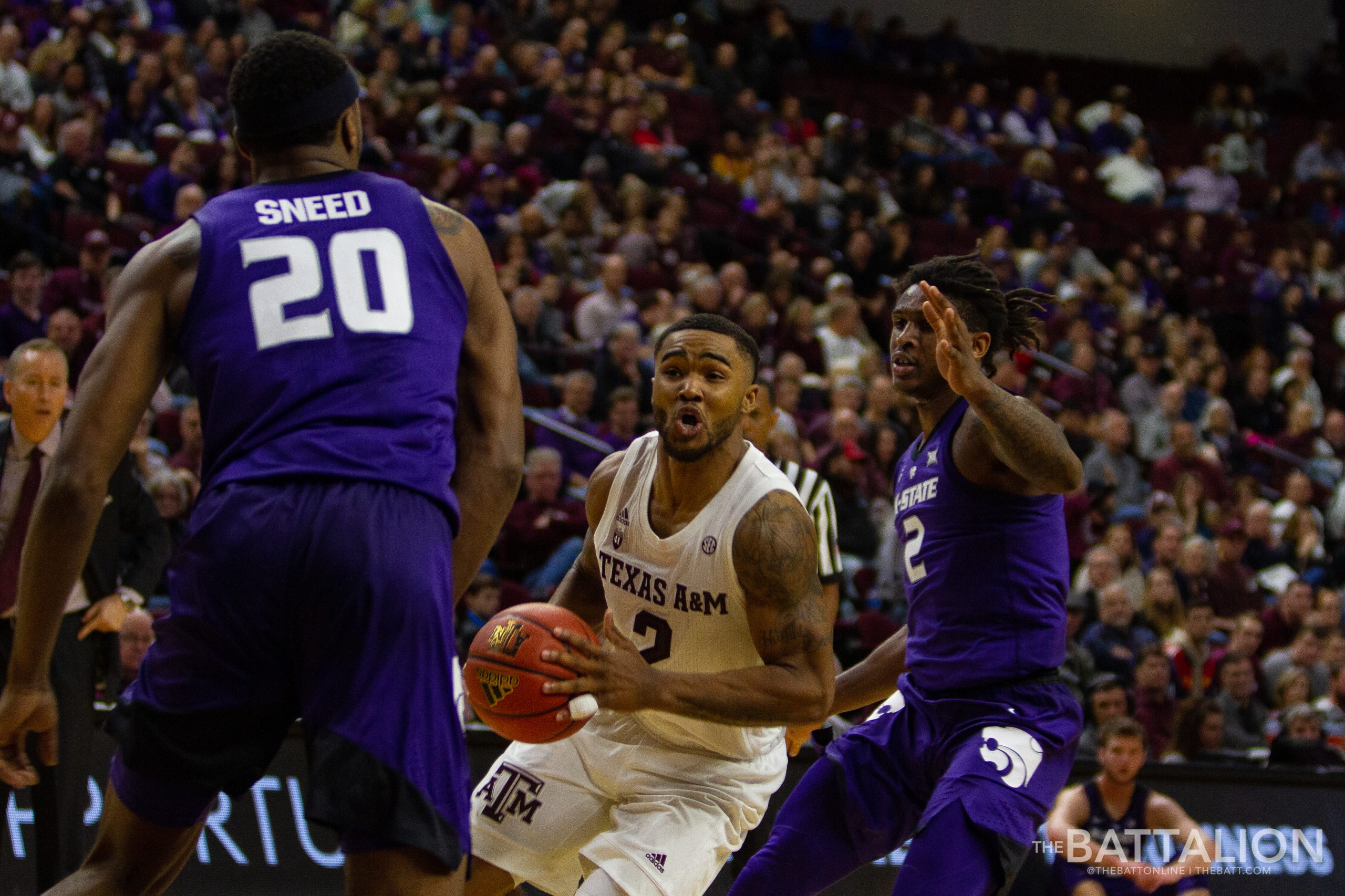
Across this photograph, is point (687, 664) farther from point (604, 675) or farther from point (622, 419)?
point (622, 419)

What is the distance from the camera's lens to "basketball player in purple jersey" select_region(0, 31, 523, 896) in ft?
8.18

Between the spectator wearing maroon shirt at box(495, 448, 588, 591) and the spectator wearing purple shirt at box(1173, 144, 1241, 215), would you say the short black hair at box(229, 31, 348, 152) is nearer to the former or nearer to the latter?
the spectator wearing maroon shirt at box(495, 448, 588, 591)

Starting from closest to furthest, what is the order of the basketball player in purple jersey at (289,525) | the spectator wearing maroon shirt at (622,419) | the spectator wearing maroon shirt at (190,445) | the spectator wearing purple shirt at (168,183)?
the basketball player in purple jersey at (289,525), the spectator wearing maroon shirt at (190,445), the spectator wearing maroon shirt at (622,419), the spectator wearing purple shirt at (168,183)

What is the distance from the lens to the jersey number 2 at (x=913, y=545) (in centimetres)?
416

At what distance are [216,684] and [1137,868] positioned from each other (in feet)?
15.6

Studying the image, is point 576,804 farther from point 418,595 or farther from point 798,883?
point 418,595

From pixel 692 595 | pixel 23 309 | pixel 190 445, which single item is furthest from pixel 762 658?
pixel 23 309

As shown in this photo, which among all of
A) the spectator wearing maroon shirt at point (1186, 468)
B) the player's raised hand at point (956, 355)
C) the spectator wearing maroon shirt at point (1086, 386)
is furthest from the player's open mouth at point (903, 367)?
the spectator wearing maroon shirt at point (1086, 386)

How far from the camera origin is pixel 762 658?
358 centimetres

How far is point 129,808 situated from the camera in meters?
2.63

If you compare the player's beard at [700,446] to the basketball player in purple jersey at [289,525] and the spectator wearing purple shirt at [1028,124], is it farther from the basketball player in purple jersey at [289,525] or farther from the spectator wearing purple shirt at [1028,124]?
the spectator wearing purple shirt at [1028,124]

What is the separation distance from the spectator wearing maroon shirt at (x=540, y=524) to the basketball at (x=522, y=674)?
518cm

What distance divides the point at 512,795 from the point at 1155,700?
19.2ft

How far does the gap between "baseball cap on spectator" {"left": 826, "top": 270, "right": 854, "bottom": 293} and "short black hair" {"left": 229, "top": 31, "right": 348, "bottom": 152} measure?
397 inches
